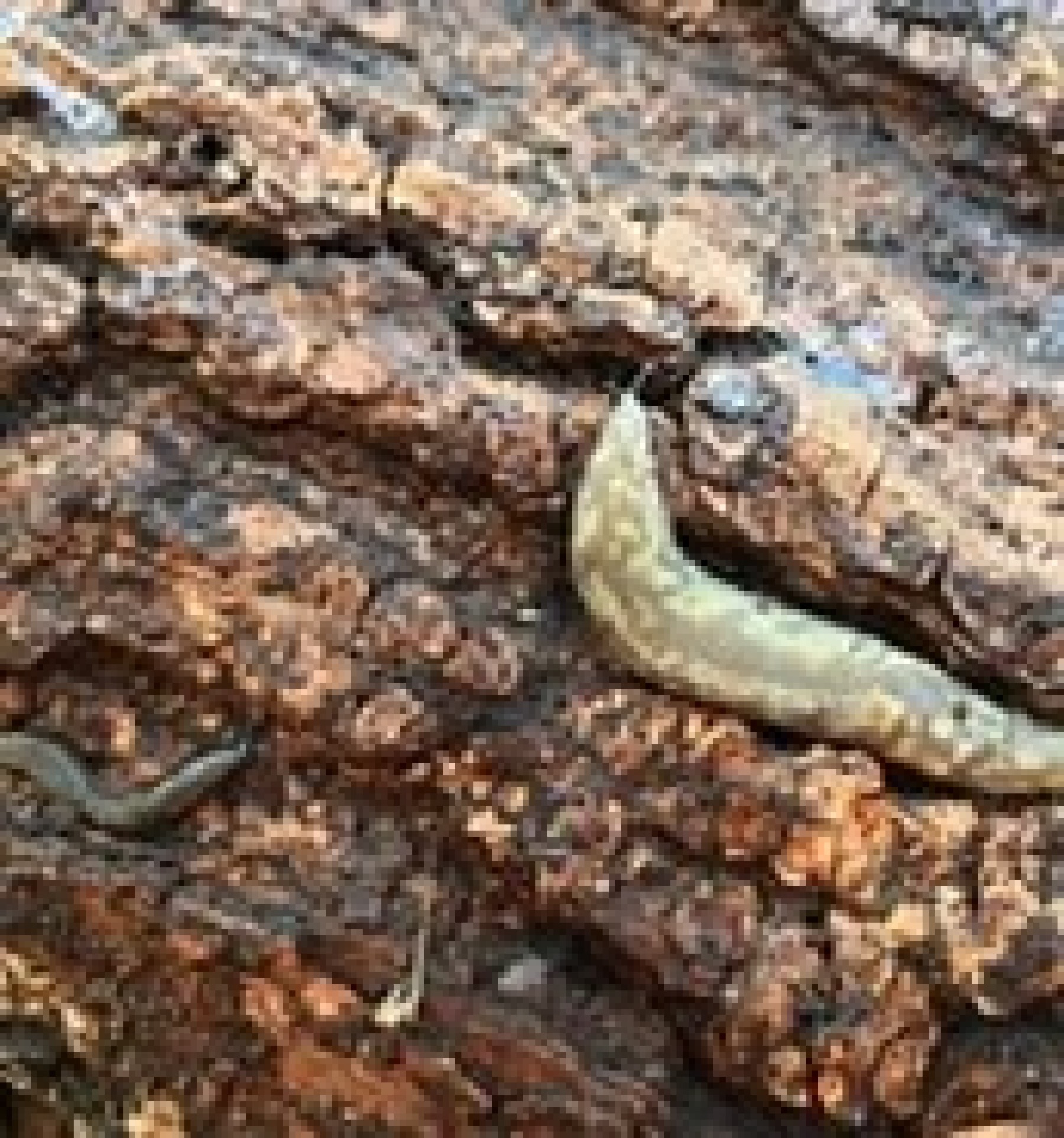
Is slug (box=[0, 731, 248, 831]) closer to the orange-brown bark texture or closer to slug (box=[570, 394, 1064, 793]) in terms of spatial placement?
the orange-brown bark texture

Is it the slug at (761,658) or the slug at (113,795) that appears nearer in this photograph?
the slug at (761,658)

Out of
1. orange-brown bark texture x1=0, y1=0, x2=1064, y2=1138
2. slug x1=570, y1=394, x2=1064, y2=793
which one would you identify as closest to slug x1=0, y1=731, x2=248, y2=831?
orange-brown bark texture x1=0, y1=0, x2=1064, y2=1138

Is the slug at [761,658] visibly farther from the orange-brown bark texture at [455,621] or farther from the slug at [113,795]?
the slug at [113,795]

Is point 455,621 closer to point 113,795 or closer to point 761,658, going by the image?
point 761,658

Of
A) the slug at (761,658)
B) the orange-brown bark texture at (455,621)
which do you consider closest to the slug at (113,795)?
the orange-brown bark texture at (455,621)

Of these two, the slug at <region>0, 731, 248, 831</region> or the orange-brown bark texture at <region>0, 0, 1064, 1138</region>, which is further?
the slug at <region>0, 731, 248, 831</region>

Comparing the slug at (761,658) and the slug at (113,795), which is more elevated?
the slug at (761,658)

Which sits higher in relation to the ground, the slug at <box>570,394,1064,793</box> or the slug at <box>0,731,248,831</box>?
the slug at <box>570,394,1064,793</box>
